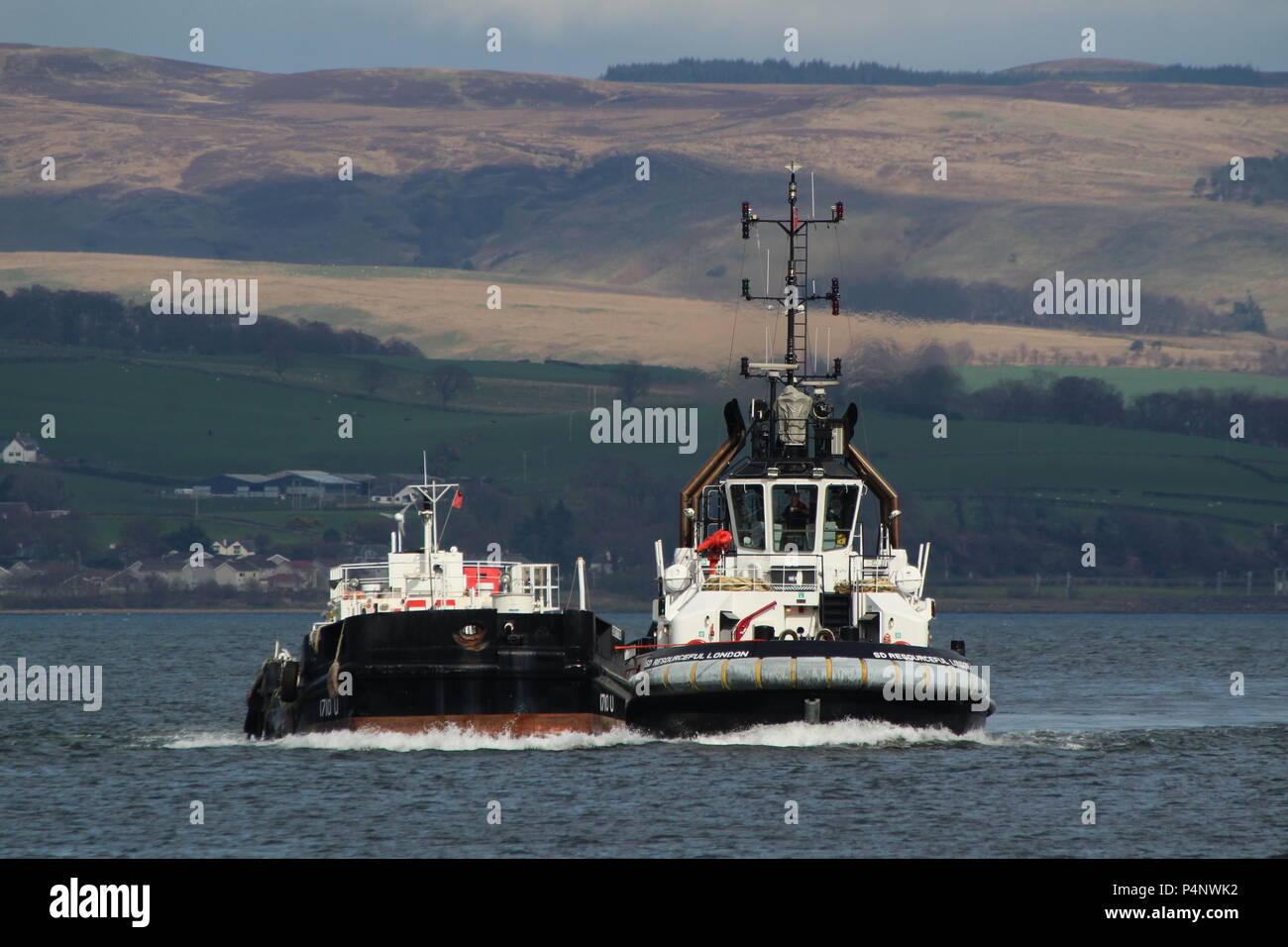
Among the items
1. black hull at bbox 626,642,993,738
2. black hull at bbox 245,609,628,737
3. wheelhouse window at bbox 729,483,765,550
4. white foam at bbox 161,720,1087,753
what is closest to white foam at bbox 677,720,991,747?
white foam at bbox 161,720,1087,753

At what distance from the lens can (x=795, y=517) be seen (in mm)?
52469

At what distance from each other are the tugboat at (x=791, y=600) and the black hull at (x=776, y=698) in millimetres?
38

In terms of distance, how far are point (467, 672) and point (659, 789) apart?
19.8 feet

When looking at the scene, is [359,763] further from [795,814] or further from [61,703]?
[61,703]

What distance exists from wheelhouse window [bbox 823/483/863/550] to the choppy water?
6000mm

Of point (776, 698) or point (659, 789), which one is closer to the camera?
point (659, 789)

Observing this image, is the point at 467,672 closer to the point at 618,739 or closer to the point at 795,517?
the point at 618,739

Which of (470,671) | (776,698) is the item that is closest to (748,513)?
(776,698)

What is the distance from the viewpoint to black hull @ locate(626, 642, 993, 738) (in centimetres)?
4569

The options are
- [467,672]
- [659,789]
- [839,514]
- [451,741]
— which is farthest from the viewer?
[839,514]

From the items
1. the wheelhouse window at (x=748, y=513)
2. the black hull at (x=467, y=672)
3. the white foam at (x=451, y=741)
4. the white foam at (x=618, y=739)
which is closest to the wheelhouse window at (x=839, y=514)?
the wheelhouse window at (x=748, y=513)

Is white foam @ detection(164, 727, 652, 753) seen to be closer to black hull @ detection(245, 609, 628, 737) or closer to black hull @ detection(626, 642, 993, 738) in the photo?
black hull @ detection(245, 609, 628, 737)

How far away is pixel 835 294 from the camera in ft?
190
